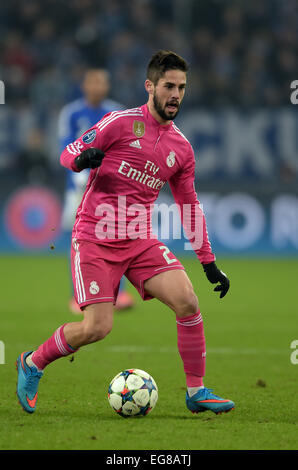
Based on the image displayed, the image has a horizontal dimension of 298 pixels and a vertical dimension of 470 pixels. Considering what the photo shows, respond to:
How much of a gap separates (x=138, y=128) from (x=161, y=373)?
80.6 inches

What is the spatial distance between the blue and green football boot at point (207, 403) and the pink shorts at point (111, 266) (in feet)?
2.16

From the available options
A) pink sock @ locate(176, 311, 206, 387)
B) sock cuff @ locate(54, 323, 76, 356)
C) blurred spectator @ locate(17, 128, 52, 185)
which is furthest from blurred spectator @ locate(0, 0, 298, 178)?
sock cuff @ locate(54, 323, 76, 356)

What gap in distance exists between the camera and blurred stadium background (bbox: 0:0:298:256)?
49.6 feet

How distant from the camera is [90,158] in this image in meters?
4.59

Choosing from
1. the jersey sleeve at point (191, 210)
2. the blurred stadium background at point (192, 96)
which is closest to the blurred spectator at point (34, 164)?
the blurred stadium background at point (192, 96)

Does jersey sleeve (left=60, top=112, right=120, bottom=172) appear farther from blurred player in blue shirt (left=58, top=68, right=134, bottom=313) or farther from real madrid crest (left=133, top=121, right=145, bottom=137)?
blurred player in blue shirt (left=58, top=68, right=134, bottom=313)

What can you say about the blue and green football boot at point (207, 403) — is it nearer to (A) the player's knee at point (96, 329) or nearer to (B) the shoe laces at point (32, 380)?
(A) the player's knee at point (96, 329)

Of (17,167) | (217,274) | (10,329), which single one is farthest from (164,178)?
(17,167)

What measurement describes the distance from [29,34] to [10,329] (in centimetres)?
1103

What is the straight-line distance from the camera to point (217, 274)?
5.21 m

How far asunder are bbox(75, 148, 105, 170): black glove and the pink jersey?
1.05ft

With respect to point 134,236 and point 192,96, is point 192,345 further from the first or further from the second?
point 192,96

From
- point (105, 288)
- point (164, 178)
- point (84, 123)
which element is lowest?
point (105, 288)

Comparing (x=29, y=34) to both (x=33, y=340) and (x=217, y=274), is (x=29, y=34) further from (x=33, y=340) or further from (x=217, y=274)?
(x=217, y=274)
